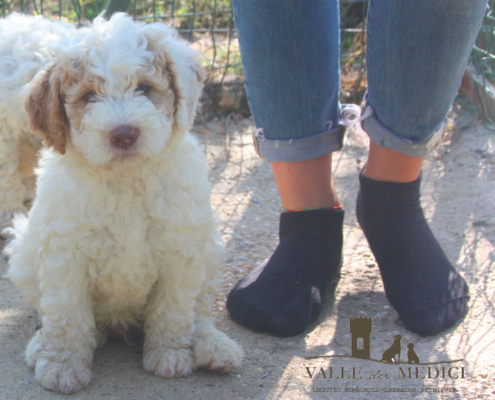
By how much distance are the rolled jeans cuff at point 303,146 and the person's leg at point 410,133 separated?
0.15 m

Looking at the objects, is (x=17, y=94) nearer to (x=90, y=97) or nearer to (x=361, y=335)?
(x=90, y=97)

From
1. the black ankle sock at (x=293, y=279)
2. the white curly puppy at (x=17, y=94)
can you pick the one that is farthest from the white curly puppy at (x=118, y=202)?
the white curly puppy at (x=17, y=94)

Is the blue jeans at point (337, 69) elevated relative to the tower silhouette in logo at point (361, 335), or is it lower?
elevated

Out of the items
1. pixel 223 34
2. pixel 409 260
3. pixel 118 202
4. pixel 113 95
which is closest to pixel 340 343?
pixel 409 260

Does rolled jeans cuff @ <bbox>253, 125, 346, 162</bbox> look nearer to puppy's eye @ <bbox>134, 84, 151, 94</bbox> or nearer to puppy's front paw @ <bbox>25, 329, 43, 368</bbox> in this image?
puppy's eye @ <bbox>134, 84, 151, 94</bbox>

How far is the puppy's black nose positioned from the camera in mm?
2061

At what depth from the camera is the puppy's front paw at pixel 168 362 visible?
227cm

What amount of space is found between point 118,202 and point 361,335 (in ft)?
3.32

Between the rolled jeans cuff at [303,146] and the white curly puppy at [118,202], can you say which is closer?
the white curly puppy at [118,202]

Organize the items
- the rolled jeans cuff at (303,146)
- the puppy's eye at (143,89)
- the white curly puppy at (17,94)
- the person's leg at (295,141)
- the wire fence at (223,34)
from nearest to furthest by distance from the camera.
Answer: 1. the puppy's eye at (143,89)
2. the person's leg at (295,141)
3. the rolled jeans cuff at (303,146)
4. the white curly puppy at (17,94)
5. the wire fence at (223,34)

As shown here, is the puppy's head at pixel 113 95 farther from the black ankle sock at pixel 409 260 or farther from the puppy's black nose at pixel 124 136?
the black ankle sock at pixel 409 260

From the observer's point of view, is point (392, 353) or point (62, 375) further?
point (392, 353)

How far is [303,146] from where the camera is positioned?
8.79ft

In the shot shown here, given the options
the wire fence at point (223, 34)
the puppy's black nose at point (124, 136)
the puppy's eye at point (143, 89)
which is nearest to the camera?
the puppy's black nose at point (124, 136)
